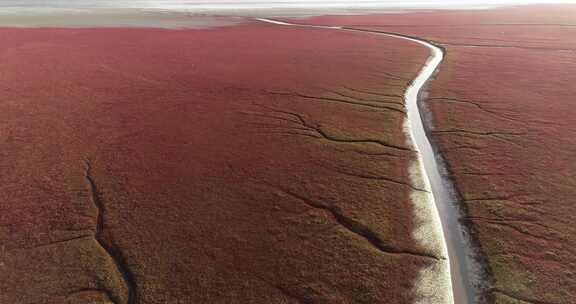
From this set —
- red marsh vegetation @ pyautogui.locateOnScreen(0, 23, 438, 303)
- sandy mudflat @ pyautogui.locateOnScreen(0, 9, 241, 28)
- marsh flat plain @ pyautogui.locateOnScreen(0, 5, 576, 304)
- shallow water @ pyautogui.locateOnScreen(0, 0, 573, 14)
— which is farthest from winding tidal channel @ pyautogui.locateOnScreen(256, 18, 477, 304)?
shallow water @ pyautogui.locateOnScreen(0, 0, 573, 14)

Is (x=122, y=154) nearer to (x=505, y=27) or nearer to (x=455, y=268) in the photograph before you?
(x=455, y=268)

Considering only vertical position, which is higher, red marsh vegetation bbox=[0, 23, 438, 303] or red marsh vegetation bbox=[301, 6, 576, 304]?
red marsh vegetation bbox=[301, 6, 576, 304]

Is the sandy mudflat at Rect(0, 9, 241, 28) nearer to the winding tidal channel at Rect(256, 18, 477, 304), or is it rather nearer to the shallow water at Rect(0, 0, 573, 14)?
the shallow water at Rect(0, 0, 573, 14)

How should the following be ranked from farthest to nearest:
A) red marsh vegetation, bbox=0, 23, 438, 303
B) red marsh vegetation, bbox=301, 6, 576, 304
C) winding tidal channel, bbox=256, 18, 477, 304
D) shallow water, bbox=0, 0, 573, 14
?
shallow water, bbox=0, 0, 573, 14, red marsh vegetation, bbox=301, 6, 576, 304, winding tidal channel, bbox=256, 18, 477, 304, red marsh vegetation, bbox=0, 23, 438, 303

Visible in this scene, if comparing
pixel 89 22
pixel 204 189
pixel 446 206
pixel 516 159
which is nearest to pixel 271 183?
pixel 204 189

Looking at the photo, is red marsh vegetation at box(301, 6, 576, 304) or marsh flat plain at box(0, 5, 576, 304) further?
red marsh vegetation at box(301, 6, 576, 304)

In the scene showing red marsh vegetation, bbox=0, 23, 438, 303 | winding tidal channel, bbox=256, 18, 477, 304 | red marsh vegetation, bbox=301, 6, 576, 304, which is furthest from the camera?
red marsh vegetation, bbox=301, 6, 576, 304

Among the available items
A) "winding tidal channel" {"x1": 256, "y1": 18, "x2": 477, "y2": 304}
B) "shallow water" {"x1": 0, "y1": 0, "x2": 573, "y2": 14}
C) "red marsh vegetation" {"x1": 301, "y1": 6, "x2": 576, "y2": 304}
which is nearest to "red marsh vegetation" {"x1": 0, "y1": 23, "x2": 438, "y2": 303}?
"winding tidal channel" {"x1": 256, "y1": 18, "x2": 477, "y2": 304}
